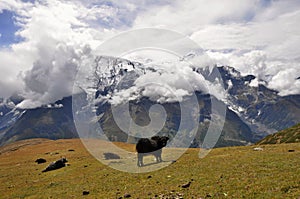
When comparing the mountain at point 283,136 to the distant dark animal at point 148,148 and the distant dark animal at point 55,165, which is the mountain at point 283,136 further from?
the distant dark animal at point 55,165

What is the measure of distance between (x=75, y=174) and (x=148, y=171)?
13.7m

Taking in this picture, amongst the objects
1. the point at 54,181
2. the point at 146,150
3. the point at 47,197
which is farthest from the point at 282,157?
the point at 54,181

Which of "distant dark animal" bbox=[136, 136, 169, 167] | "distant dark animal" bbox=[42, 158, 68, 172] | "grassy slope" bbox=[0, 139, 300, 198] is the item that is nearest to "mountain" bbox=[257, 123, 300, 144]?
"distant dark animal" bbox=[136, 136, 169, 167]

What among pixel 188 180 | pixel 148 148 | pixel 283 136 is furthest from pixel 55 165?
pixel 283 136

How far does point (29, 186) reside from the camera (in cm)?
4300

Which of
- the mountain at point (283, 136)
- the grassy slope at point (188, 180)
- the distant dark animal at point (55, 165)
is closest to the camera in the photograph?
the grassy slope at point (188, 180)

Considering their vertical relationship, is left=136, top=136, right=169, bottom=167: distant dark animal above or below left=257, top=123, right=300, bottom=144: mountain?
above

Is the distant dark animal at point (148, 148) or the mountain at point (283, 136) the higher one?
the distant dark animal at point (148, 148)

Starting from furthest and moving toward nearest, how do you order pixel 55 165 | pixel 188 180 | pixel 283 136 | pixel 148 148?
pixel 283 136, pixel 55 165, pixel 148 148, pixel 188 180

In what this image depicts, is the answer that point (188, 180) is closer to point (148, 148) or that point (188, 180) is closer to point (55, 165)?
point (148, 148)

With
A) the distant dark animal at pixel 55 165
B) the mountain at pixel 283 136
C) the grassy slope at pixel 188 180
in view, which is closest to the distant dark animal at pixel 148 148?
the grassy slope at pixel 188 180

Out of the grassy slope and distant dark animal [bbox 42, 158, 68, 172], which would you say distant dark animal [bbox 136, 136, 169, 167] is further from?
distant dark animal [bbox 42, 158, 68, 172]

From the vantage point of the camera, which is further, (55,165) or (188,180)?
(55,165)

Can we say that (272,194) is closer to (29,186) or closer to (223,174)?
(223,174)
